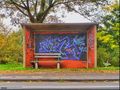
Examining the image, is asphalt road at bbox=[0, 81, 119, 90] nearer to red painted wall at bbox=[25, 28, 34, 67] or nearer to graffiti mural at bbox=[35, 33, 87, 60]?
graffiti mural at bbox=[35, 33, 87, 60]

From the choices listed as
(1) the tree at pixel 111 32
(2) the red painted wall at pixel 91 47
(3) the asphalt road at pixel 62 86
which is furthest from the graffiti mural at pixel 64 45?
(3) the asphalt road at pixel 62 86

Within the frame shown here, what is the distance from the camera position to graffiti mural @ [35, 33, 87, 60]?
25969 millimetres

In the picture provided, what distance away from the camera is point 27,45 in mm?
26125

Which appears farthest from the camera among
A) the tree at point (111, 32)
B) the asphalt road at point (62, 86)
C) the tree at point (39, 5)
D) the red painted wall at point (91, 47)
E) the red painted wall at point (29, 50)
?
the tree at point (39, 5)

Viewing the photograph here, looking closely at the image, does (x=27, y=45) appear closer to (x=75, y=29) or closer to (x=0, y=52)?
(x=75, y=29)

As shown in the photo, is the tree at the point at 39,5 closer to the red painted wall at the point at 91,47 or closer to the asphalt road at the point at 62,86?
the red painted wall at the point at 91,47

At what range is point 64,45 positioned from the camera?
26.1 m

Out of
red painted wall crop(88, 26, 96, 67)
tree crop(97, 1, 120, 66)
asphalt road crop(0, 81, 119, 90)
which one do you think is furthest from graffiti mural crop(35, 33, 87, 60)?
asphalt road crop(0, 81, 119, 90)

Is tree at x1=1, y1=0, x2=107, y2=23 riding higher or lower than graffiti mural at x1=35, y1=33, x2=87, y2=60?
higher

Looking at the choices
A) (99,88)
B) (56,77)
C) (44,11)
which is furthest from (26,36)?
(99,88)

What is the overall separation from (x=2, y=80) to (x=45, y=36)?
7.25 m

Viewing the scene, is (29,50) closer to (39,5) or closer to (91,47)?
(91,47)

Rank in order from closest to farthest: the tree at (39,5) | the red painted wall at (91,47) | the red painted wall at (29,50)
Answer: the red painted wall at (91,47), the red painted wall at (29,50), the tree at (39,5)

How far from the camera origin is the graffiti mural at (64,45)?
85.2ft
